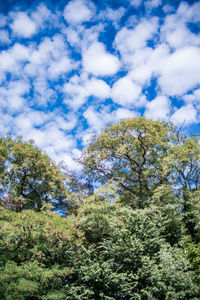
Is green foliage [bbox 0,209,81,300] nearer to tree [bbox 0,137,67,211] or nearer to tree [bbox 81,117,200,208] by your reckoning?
tree [bbox 0,137,67,211]

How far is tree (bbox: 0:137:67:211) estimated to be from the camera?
12672mm

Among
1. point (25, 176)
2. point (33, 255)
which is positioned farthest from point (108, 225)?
point (25, 176)

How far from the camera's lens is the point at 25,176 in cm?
1383

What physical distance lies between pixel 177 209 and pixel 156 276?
6.32 m

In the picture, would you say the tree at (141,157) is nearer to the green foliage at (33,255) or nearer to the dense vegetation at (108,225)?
the dense vegetation at (108,225)

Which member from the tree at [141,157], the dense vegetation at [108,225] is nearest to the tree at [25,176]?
the dense vegetation at [108,225]

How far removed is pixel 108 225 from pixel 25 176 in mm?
6292

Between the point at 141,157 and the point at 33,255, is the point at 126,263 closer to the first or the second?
the point at 33,255

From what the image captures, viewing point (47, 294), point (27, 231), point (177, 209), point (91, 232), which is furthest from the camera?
point (177, 209)

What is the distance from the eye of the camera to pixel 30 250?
8.36m

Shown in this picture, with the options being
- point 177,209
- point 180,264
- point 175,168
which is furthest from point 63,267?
point 175,168

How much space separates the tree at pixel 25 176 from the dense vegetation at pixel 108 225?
61mm

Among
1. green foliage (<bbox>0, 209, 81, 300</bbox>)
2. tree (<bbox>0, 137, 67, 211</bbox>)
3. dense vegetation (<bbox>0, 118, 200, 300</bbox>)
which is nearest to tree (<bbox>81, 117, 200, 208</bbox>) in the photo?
dense vegetation (<bbox>0, 118, 200, 300</bbox>)

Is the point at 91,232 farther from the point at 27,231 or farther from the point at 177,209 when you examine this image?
the point at 177,209
